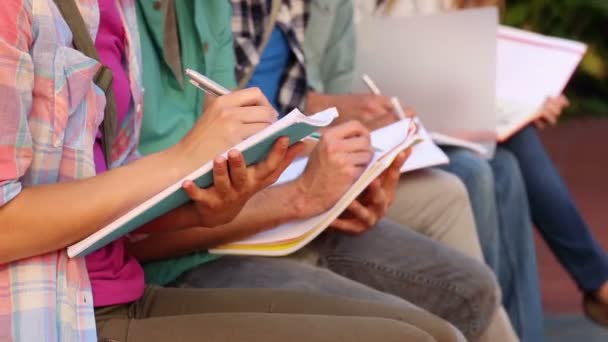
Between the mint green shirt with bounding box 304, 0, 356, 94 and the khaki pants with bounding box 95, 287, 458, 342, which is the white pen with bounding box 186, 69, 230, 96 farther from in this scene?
the mint green shirt with bounding box 304, 0, 356, 94

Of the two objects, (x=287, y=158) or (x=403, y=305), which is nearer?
(x=287, y=158)

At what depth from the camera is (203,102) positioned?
6.23 ft

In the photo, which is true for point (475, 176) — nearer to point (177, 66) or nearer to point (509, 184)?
point (509, 184)

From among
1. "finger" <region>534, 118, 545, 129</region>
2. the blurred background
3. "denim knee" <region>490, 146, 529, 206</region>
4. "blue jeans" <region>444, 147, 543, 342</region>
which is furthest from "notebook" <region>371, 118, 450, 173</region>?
the blurred background

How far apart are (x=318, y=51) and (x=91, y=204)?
1300mm

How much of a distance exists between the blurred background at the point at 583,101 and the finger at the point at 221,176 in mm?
2969

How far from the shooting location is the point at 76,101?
1.37 meters

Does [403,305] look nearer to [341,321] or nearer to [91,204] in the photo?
[341,321]

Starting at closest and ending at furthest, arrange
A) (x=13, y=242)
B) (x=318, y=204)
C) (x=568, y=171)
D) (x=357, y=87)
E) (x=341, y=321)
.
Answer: (x=13, y=242) < (x=341, y=321) < (x=318, y=204) < (x=357, y=87) < (x=568, y=171)

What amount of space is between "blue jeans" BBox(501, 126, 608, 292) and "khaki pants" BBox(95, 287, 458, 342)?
1.33 metres

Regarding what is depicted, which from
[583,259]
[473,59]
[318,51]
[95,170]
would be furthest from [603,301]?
[95,170]

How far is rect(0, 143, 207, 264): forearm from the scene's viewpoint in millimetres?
1277

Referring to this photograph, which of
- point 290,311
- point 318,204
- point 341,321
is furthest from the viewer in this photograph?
point 318,204

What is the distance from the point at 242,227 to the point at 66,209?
0.54 m
